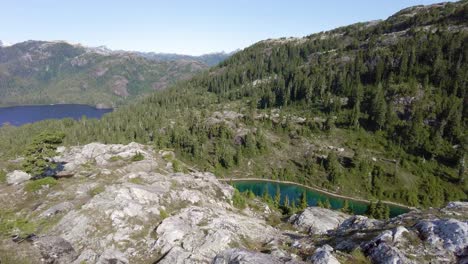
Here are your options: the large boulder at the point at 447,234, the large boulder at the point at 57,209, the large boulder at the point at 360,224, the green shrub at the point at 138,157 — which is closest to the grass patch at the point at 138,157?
the green shrub at the point at 138,157

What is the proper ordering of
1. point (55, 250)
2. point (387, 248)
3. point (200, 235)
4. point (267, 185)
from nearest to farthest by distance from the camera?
point (387, 248), point (55, 250), point (200, 235), point (267, 185)

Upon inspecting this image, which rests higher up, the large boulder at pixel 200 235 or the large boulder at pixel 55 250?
the large boulder at pixel 55 250

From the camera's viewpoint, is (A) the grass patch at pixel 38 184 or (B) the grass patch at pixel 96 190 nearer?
(B) the grass patch at pixel 96 190

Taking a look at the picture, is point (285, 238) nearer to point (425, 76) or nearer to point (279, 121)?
point (279, 121)

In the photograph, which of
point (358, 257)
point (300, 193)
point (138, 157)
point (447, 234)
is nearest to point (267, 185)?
point (300, 193)

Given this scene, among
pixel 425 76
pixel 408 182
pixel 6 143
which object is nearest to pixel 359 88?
pixel 425 76

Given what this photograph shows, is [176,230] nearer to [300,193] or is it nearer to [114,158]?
[114,158]

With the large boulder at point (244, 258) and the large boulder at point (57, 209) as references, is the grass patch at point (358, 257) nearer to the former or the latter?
the large boulder at point (244, 258)
